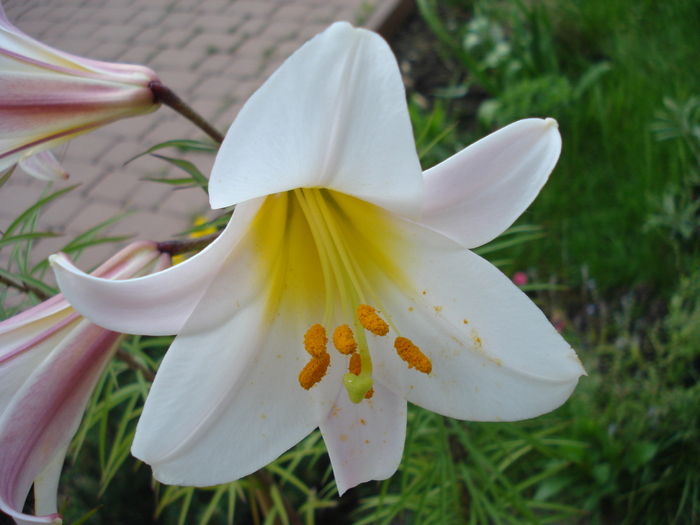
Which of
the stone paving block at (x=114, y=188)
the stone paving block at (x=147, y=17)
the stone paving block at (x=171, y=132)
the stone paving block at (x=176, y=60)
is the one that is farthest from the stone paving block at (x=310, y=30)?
the stone paving block at (x=114, y=188)

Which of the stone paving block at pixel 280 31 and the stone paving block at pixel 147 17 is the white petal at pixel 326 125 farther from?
the stone paving block at pixel 147 17

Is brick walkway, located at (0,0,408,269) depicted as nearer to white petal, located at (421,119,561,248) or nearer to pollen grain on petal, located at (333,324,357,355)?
pollen grain on petal, located at (333,324,357,355)

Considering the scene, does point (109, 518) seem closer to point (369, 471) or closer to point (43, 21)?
point (369, 471)

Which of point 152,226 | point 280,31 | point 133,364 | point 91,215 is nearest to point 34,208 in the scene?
point 133,364

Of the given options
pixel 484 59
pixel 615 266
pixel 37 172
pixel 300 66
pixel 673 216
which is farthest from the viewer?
pixel 484 59

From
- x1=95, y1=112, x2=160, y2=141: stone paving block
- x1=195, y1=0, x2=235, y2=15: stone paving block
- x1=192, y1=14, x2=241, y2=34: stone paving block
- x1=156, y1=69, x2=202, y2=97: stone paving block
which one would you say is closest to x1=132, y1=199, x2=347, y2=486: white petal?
x1=95, y1=112, x2=160, y2=141: stone paving block

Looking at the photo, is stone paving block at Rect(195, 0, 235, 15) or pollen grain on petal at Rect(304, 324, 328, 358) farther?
stone paving block at Rect(195, 0, 235, 15)

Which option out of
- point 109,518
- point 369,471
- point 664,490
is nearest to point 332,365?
point 369,471
